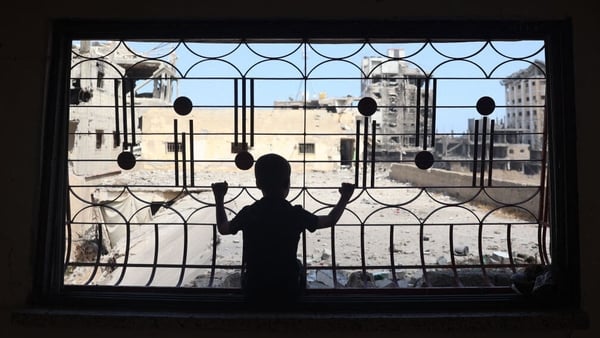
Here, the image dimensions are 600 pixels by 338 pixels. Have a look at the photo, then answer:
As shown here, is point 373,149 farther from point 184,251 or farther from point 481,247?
point 184,251

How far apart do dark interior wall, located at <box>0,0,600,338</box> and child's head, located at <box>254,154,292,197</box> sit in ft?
1.32

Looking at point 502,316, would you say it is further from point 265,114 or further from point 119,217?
point 119,217

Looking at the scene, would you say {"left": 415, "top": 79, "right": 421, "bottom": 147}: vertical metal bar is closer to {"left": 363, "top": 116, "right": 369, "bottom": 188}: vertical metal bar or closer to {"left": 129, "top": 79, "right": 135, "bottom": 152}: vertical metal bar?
{"left": 363, "top": 116, "right": 369, "bottom": 188}: vertical metal bar

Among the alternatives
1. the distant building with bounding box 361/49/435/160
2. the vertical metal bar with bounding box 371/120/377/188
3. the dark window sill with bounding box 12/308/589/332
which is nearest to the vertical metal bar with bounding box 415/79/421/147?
the distant building with bounding box 361/49/435/160

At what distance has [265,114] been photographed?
3.84 ft

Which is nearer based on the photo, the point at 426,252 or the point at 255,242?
the point at 255,242

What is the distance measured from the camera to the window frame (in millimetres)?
1013

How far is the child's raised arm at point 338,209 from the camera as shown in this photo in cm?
102

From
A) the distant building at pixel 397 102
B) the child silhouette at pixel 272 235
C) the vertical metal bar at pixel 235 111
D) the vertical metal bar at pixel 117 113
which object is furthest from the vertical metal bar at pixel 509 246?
the vertical metal bar at pixel 117 113

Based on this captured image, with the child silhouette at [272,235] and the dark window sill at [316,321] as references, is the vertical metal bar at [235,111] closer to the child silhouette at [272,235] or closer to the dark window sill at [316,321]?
the child silhouette at [272,235]
